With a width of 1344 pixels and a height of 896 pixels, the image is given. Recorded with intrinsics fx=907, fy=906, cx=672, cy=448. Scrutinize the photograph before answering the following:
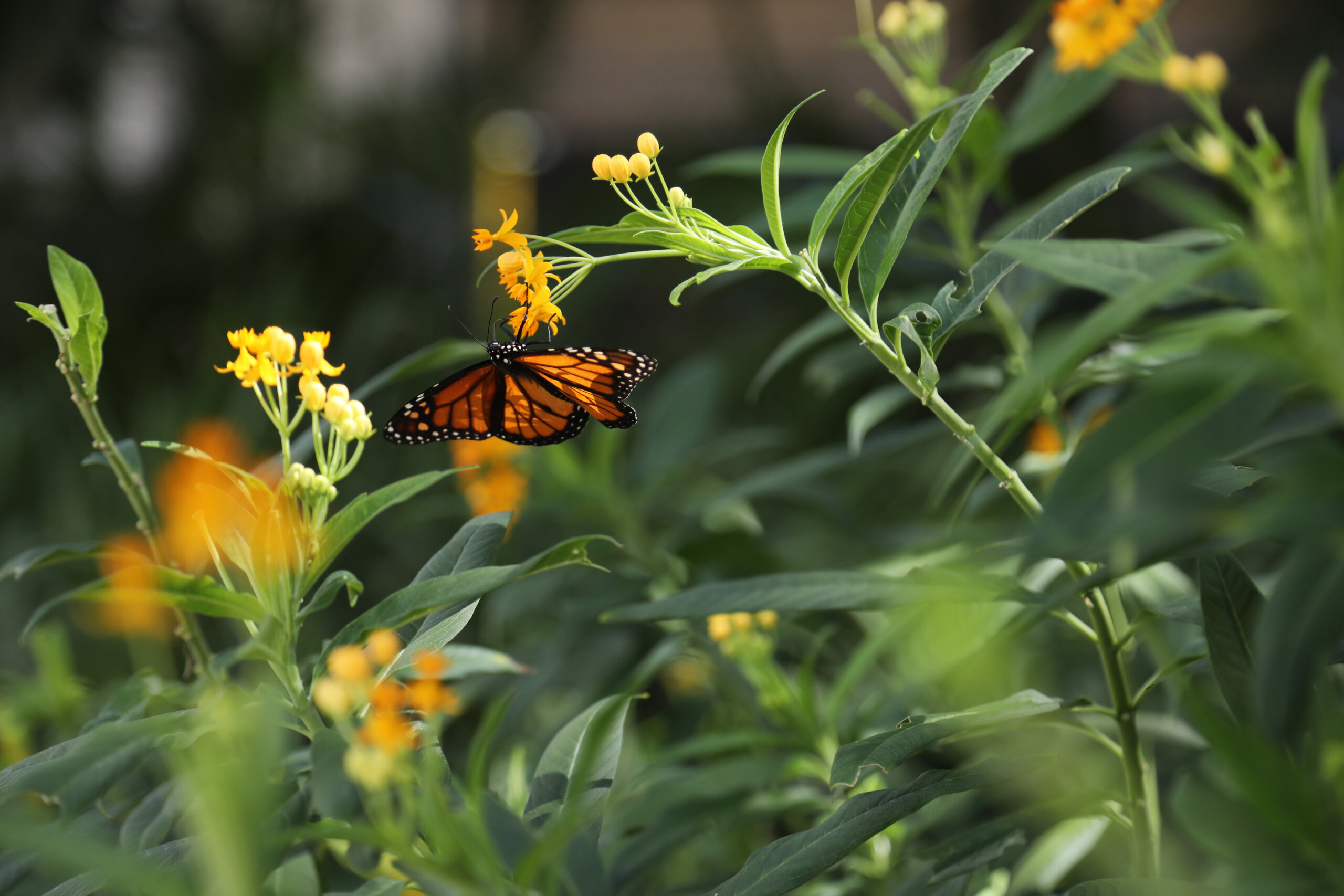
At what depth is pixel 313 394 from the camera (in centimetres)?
64

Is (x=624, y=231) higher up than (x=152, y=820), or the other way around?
(x=624, y=231)

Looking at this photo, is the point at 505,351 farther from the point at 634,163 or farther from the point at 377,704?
the point at 377,704

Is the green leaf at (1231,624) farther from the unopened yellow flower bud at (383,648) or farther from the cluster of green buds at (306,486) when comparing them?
the cluster of green buds at (306,486)

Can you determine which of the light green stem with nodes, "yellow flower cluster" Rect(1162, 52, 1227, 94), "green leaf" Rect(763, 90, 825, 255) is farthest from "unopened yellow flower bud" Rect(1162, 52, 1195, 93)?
the light green stem with nodes

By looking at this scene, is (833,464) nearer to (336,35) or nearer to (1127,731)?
(1127,731)

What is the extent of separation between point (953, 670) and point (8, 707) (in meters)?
1.08

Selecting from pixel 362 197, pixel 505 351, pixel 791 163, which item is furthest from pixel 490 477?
pixel 362 197

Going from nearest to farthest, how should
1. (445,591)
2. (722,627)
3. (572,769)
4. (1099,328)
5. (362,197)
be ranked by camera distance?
(1099,328) < (445,591) < (572,769) < (722,627) < (362,197)

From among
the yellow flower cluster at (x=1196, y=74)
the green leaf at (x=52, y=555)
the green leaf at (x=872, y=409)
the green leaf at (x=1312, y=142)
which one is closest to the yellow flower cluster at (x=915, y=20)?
the green leaf at (x=872, y=409)

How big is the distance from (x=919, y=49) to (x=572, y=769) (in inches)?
36.1

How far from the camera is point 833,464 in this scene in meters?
1.18

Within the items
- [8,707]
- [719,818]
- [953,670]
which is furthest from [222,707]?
[8,707]

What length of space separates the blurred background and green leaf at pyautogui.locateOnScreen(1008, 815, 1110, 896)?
1.13 m

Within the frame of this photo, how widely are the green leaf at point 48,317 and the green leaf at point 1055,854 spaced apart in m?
0.89
